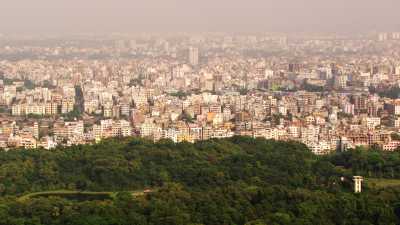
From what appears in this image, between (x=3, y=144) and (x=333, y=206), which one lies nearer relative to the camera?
(x=333, y=206)

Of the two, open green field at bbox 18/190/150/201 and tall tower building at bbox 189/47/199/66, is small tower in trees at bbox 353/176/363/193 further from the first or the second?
tall tower building at bbox 189/47/199/66

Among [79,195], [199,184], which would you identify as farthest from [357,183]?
[79,195]

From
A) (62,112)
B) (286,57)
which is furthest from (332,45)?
(62,112)

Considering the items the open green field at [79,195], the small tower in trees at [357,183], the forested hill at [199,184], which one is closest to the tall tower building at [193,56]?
the forested hill at [199,184]

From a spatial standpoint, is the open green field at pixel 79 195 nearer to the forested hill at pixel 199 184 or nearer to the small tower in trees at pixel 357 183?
the forested hill at pixel 199 184

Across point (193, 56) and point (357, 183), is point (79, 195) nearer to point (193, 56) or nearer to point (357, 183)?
point (357, 183)

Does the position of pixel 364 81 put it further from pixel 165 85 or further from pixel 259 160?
pixel 259 160
